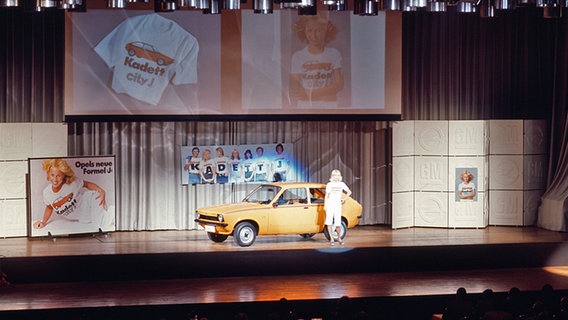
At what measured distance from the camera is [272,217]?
1570cm

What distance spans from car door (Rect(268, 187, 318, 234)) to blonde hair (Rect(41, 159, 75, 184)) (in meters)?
3.83

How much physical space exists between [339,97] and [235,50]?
223 cm

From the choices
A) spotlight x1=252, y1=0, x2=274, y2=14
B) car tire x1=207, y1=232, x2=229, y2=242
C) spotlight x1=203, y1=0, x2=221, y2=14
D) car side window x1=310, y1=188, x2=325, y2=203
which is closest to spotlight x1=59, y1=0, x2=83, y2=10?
spotlight x1=203, y1=0, x2=221, y2=14

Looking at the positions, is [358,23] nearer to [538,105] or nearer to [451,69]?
[451,69]

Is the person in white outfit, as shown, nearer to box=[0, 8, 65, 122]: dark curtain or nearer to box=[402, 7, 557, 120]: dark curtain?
Answer: box=[402, 7, 557, 120]: dark curtain

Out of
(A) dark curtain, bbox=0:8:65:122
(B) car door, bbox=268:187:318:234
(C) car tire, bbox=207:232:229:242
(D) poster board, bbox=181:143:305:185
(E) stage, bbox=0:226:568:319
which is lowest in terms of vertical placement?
(E) stage, bbox=0:226:568:319

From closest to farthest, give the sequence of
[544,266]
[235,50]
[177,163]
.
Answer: [544,266] → [235,50] → [177,163]

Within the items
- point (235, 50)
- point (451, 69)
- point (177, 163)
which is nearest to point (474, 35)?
point (451, 69)

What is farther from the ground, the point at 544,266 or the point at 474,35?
the point at 474,35

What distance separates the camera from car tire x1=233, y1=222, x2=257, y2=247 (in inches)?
607

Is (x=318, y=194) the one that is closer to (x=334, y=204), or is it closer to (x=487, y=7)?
(x=334, y=204)

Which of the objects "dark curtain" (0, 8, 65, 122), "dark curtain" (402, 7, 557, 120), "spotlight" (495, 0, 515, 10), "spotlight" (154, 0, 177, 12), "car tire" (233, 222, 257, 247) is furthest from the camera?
"dark curtain" (402, 7, 557, 120)

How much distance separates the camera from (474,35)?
18219 millimetres

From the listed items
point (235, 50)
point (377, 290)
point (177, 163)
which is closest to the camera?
point (377, 290)
